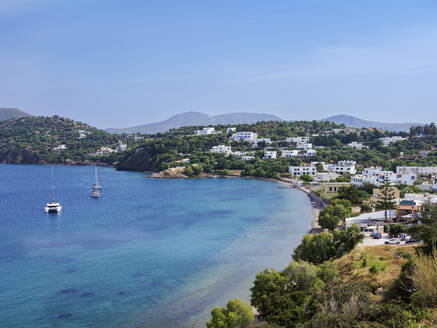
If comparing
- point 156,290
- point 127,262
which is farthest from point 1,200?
point 156,290

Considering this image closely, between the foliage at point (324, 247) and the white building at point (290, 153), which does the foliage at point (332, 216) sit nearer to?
the foliage at point (324, 247)

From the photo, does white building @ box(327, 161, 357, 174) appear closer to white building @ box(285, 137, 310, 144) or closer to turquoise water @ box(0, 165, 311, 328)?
turquoise water @ box(0, 165, 311, 328)

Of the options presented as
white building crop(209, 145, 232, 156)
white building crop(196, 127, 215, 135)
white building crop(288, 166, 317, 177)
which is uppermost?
white building crop(196, 127, 215, 135)

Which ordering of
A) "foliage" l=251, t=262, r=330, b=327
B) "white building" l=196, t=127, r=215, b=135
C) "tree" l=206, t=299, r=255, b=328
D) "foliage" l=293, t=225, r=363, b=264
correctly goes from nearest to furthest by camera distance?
"foliage" l=251, t=262, r=330, b=327 → "tree" l=206, t=299, r=255, b=328 → "foliage" l=293, t=225, r=363, b=264 → "white building" l=196, t=127, r=215, b=135

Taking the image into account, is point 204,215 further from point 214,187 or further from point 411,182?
point 411,182

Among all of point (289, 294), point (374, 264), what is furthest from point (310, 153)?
point (289, 294)

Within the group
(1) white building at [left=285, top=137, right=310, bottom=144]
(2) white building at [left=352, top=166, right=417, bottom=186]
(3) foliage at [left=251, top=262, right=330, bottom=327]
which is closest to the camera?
(3) foliage at [left=251, top=262, right=330, bottom=327]

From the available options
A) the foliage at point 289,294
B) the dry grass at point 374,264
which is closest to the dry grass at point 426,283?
the dry grass at point 374,264

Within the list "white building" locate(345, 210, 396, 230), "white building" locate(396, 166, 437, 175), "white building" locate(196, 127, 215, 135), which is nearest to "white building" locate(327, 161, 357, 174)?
"white building" locate(396, 166, 437, 175)
